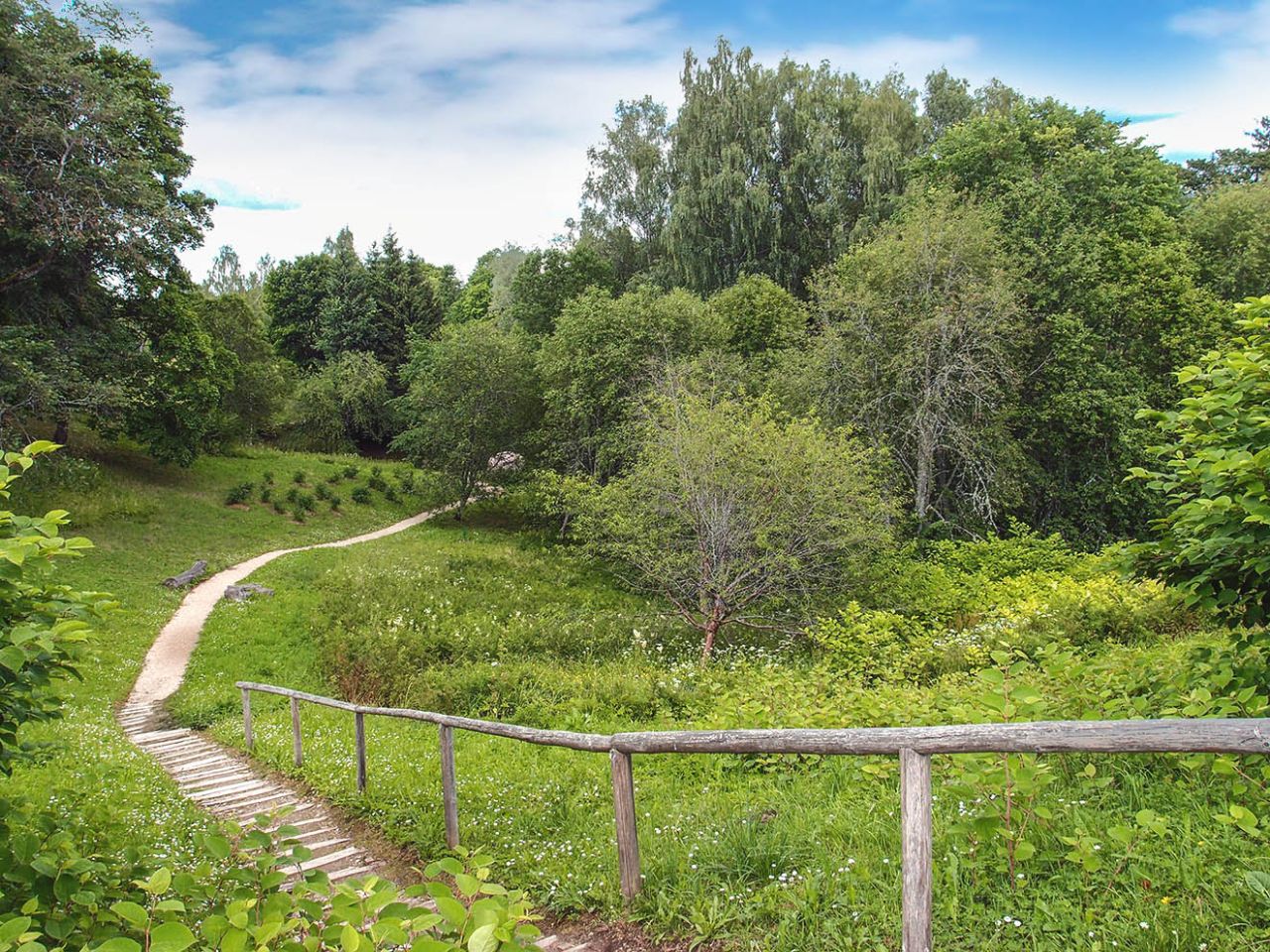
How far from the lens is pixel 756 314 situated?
2773 centimetres

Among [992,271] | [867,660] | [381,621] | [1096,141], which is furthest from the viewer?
[1096,141]

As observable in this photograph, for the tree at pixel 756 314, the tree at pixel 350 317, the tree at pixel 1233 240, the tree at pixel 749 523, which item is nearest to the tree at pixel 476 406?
the tree at pixel 756 314

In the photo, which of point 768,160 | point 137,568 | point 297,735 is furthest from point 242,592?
point 768,160

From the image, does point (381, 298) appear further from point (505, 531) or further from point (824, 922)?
point (824, 922)

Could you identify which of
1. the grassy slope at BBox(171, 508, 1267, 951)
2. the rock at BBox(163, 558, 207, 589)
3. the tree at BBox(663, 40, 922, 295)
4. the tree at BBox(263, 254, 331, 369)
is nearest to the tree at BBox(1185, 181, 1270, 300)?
the tree at BBox(663, 40, 922, 295)

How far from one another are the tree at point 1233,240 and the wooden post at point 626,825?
2931cm

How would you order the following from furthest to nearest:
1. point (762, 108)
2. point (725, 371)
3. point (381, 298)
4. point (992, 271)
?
point (381, 298)
point (762, 108)
point (725, 371)
point (992, 271)

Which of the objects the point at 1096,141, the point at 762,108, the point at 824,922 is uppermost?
the point at 762,108

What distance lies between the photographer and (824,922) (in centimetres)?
337

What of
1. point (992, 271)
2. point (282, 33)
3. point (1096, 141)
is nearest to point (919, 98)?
point (1096, 141)

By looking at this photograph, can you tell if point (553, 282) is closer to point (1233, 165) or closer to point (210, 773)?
point (210, 773)

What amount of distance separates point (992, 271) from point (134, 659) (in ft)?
74.9

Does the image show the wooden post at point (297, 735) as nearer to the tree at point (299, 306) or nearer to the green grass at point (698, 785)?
the green grass at point (698, 785)

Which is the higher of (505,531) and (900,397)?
(900,397)
